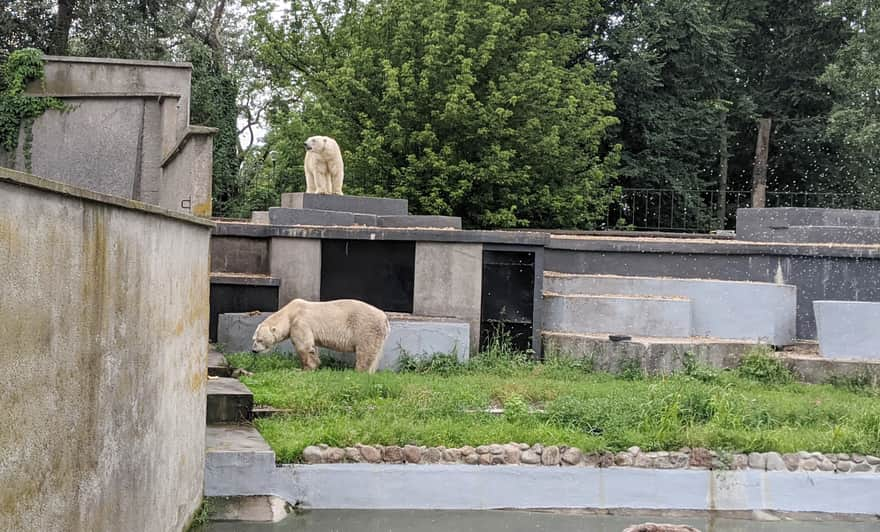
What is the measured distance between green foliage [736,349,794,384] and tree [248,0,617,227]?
35.7 ft

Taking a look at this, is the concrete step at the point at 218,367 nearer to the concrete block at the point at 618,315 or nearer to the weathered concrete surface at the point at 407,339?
the weathered concrete surface at the point at 407,339

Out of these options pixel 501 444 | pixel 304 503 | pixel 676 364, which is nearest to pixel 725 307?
pixel 676 364

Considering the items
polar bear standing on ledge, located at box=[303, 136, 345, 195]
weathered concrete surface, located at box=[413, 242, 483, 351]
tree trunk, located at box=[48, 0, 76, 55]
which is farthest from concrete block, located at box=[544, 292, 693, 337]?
tree trunk, located at box=[48, 0, 76, 55]

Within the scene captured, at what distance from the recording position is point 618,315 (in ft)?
40.8

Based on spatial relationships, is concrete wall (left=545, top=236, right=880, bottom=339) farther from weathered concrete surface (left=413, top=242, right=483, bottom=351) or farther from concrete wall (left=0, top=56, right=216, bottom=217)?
concrete wall (left=0, top=56, right=216, bottom=217)

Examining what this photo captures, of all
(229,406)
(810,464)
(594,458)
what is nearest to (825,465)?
(810,464)

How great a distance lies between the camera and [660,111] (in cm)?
2798

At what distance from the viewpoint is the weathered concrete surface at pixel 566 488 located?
25.1 feet

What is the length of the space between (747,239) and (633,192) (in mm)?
11247

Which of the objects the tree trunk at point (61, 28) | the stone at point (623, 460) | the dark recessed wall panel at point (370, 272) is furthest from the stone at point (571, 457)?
the tree trunk at point (61, 28)

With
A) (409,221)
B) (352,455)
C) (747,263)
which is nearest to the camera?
(352,455)

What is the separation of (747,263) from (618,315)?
267 cm

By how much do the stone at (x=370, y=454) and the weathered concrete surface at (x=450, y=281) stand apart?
4.64 metres

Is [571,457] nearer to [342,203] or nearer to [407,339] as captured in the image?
[407,339]
